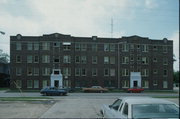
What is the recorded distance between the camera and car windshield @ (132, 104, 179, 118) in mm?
6906

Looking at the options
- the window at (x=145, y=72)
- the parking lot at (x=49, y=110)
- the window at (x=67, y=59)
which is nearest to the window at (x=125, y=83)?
the window at (x=145, y=72)

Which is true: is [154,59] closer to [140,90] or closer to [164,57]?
[164,57]

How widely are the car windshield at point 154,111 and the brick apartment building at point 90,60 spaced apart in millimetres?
53653

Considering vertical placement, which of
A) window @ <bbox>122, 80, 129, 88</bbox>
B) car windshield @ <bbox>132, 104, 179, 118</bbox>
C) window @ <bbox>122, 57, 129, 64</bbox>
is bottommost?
window @ <bbox>122, 80, 129, 88</bbox>

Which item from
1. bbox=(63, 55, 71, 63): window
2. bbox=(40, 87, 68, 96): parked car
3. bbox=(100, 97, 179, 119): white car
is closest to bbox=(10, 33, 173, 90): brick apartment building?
bbox=(63, 55, 71, 63): window

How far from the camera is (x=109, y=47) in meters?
62.5

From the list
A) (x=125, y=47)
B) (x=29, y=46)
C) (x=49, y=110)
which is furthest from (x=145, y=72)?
(x=49, y=110)

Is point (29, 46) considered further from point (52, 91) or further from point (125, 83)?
point (125, 83)

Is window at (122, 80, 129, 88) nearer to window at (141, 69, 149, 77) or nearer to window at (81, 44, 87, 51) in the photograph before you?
window at (141, 69, 149, 77)

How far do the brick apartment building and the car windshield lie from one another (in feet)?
176

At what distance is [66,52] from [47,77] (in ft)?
23.1

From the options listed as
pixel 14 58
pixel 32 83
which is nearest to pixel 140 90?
pixel 32 83

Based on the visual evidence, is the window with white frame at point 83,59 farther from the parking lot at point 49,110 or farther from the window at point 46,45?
the parking lot at point 49,110

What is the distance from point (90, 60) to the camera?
61.6m
